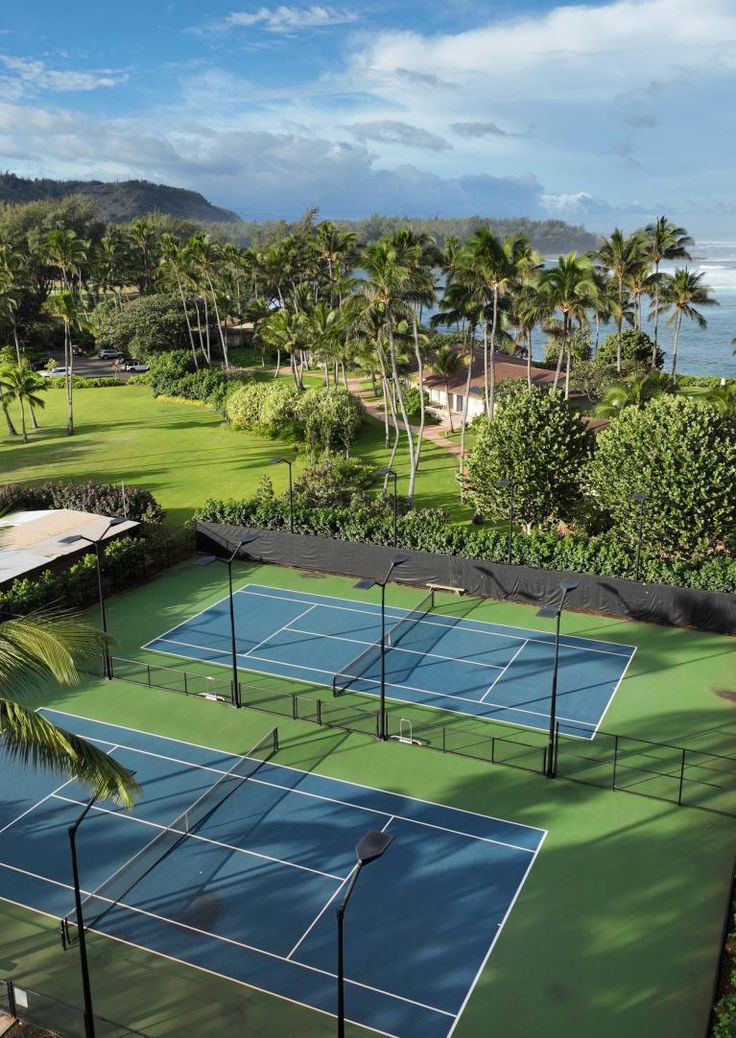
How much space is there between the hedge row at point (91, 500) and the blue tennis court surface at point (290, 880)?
18.5m

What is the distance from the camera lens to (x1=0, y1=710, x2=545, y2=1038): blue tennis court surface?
1580 cm

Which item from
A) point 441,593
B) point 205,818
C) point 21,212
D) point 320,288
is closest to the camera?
point 205,818

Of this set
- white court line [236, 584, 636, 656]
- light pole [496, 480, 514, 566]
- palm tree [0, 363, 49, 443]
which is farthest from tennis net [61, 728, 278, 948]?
palm tree [0, 363, 49, 443]

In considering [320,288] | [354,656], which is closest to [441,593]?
[354,656]

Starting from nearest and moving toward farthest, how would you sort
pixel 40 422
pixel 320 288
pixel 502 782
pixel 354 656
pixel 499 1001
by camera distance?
A: 1. pixel 499 1001
2. pixel 502 782
3. pixel 354 656
4. pixel 40 422
5. pixel 320 288

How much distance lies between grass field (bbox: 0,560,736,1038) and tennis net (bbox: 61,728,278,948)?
495 millimetres

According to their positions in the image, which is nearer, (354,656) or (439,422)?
(354,656)

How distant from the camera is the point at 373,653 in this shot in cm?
2900

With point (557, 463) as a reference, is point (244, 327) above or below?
above

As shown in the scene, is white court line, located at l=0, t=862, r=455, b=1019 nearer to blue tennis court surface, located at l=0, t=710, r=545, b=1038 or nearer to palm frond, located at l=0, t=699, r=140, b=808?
blue tennis court surface, located at l=0, t=710, r=545, b=1038

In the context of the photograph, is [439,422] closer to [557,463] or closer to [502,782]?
[557,463]

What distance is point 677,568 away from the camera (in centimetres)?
3061

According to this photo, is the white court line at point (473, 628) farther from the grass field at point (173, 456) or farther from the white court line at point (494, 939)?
the white court line at point (494, 939)

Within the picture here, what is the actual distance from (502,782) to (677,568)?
1265 centimetres
